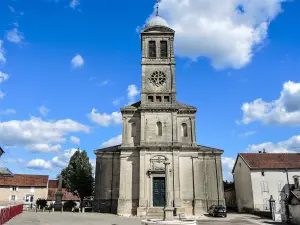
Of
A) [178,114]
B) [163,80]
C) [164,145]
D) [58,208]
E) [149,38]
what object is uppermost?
[149,38]

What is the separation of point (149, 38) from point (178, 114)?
11707 millimetres

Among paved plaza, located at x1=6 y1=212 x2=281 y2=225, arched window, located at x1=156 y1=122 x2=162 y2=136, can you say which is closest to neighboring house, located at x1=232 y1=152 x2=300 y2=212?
paved plaza, located at x1=6 y1=212 x2=281 y2=225

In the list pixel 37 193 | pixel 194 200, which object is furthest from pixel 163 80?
pixel 37 193

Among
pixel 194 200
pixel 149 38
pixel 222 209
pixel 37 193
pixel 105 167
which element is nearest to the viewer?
pixel 222 209

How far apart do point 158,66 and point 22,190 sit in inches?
1408

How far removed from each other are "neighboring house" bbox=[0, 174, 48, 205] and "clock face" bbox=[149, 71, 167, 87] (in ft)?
104

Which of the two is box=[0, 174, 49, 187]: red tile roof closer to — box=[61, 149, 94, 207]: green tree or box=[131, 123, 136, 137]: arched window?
box=[61, 149, 94, 207]: green tree

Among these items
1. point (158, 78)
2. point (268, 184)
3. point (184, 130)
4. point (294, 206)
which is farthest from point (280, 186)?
point (158, 78)

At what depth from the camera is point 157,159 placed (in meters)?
34.2

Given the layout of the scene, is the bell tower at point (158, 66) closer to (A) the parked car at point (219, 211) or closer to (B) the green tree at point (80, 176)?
Answer: (A) the parked car at point (219, 211)

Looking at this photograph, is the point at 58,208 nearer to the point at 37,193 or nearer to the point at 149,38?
the point at 37,193

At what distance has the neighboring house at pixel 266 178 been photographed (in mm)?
38250

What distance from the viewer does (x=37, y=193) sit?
53.4 metres

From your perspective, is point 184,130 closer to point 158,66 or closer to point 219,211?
point 158,66
